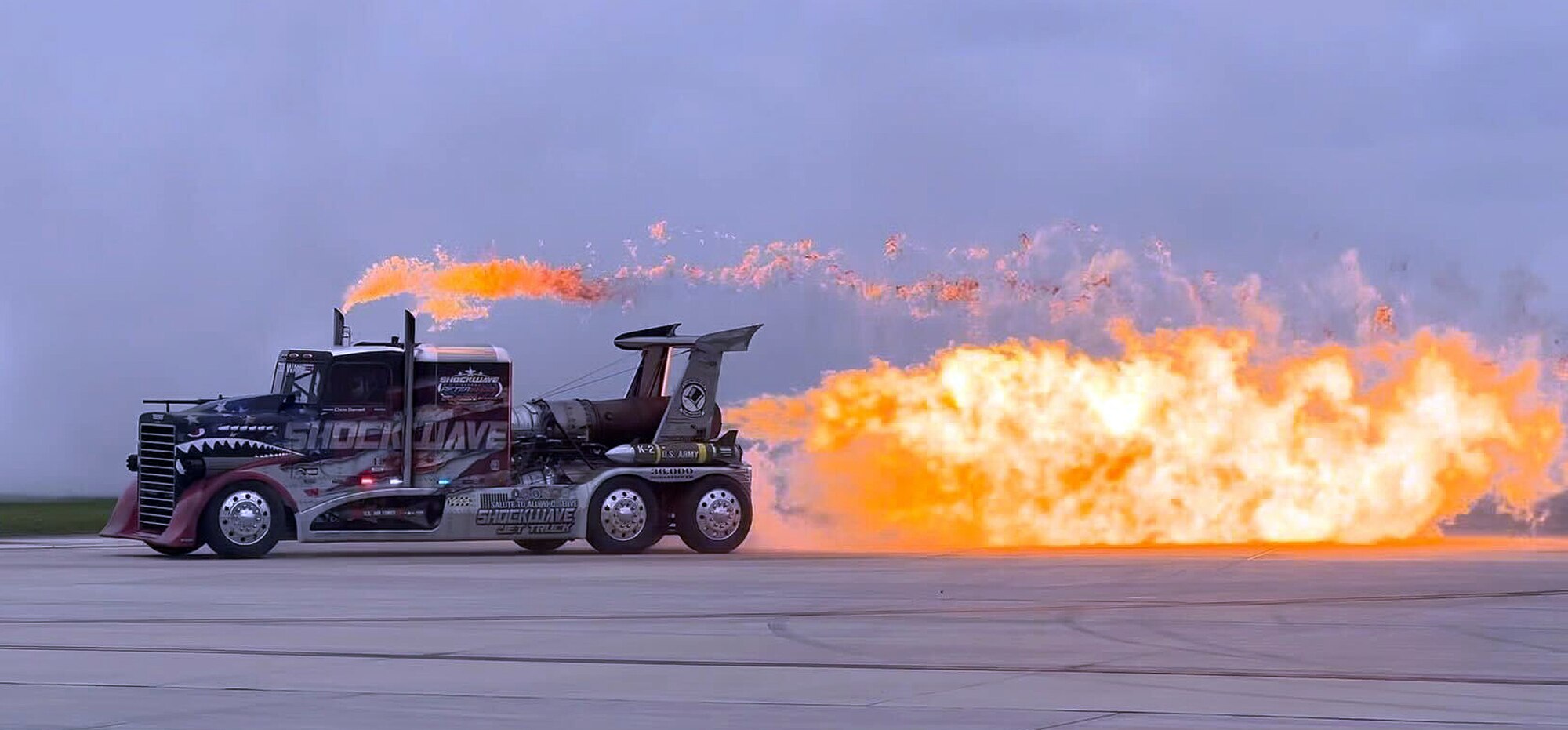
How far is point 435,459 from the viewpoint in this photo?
30.9m

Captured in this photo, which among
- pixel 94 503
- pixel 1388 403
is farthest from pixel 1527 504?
pixel 94 503

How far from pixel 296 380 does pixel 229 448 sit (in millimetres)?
1475

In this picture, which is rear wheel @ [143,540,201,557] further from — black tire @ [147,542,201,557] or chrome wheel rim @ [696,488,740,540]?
chrome wheel rim @ [696,488,740,540]

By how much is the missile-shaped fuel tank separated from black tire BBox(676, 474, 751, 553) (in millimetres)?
350

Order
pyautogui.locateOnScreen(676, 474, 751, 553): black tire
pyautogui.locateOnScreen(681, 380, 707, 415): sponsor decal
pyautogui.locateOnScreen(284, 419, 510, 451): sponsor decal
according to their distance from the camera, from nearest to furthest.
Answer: pyautogui.locateOnScreen(284, 419, 510, 451): sponsor decal
pyautogui.locateOnScreen(676, 474, 751, 553): black tire
pyautogui.locateOnScreen(681, 380, 707, 415): sponsor decal

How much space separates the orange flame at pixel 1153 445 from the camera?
35.8m

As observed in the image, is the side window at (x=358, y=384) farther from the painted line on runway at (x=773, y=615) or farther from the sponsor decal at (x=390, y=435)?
the painted line on runway at (x=773, y=615)

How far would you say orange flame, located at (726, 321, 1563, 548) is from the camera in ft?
117

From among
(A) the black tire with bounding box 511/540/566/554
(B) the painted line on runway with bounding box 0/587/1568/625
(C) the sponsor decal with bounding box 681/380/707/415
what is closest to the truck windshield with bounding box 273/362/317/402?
(A) the black tire with bounding box 511/540/566/554

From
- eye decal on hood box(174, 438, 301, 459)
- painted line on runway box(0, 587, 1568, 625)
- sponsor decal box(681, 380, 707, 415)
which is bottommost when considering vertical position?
painted line on runway box(0, 587, 1568, 625)

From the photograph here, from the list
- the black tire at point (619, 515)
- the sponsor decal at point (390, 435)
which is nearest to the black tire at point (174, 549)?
the sponsor decal at point (390, 435)

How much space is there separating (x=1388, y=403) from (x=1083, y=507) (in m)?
6.32

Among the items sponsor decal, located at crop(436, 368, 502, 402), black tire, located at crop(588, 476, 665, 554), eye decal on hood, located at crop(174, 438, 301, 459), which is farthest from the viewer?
black tire, located at crop(588, 476, 665, 554)

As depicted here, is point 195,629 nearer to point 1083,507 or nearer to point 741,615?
point 741,615
